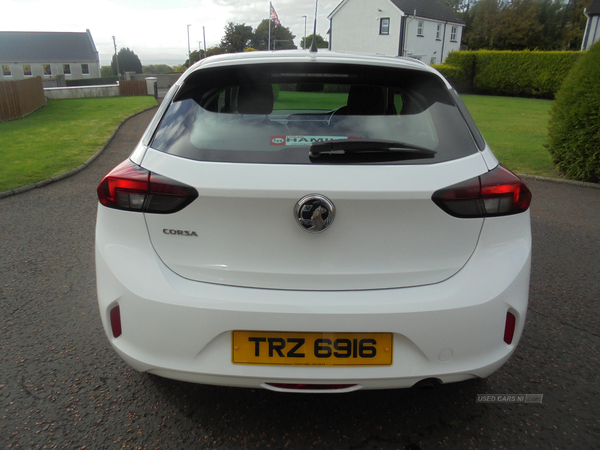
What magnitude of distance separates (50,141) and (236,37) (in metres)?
80.3

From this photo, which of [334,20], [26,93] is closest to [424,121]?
[26,93]

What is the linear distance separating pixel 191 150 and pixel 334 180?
1.95 feet

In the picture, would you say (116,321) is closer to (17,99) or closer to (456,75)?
(17,99)

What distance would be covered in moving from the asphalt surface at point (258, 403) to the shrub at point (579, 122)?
501 cm

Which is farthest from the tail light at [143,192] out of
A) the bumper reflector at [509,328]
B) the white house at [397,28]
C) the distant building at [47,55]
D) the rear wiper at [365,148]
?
the distant building at [47,55]

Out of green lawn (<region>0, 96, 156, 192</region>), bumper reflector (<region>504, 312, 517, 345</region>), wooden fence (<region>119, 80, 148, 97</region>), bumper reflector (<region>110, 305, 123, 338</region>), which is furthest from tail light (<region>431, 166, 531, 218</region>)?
wooden fence (<region>119, 80, 148, 97</region>)

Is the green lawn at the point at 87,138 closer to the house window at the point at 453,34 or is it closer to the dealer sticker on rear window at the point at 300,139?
the dealer sticker on rear window at the point at 300,139

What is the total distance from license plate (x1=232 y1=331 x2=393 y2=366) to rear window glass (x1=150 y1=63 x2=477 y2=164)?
66 centimetres

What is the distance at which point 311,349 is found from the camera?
74.7 inches

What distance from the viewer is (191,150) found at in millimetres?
2021

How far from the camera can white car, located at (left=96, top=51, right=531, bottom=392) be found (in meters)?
1.88

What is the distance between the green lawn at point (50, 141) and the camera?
8.93m

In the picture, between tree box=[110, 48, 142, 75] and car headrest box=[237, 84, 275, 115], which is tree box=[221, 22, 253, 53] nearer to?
tree box=[110, 48, 142, 75]

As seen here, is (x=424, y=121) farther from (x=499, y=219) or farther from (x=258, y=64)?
(x=258, y=64)
